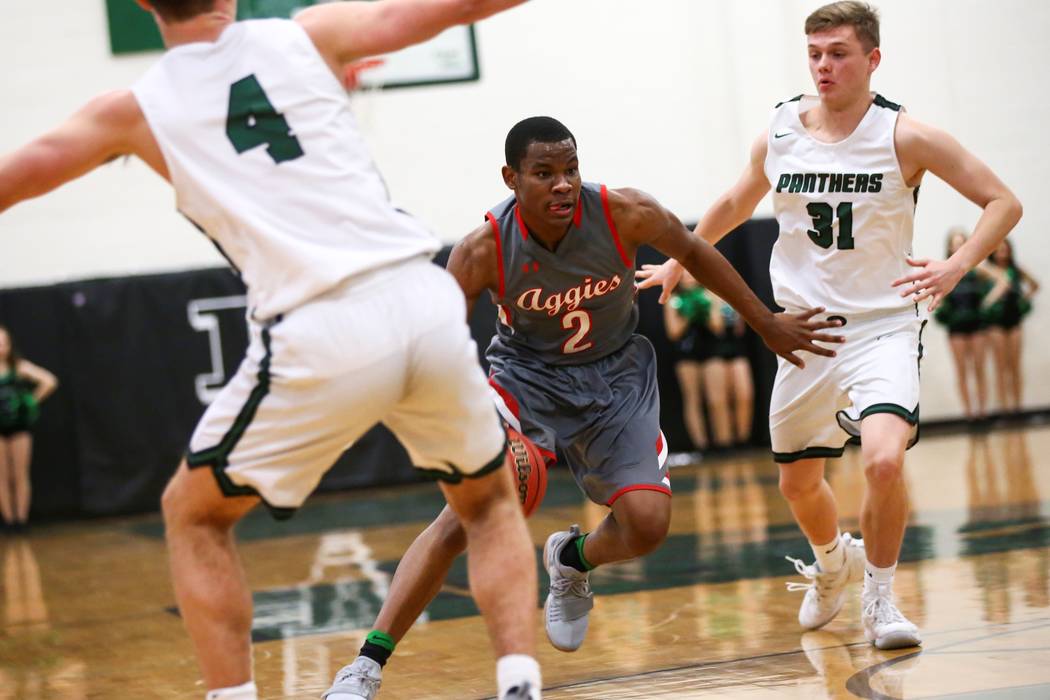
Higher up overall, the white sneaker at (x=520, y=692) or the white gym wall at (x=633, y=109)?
the white gym wall at (x=633, y=109)

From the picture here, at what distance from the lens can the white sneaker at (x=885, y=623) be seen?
14.2ft

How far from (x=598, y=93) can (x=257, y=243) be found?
37.0 feet

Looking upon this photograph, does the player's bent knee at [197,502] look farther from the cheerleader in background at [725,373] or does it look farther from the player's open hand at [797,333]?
the cheerleader in background at [725,373]

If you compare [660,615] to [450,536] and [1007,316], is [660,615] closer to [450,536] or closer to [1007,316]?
[450,536]

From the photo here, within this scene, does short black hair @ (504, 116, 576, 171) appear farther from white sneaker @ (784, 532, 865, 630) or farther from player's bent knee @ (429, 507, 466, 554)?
white sneaker @ (784, 532, 865, 630)

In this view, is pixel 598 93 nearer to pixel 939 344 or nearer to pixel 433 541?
pixel 939 344

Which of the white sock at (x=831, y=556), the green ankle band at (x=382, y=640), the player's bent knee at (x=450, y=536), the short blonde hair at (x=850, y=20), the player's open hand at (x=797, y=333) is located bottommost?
the white sock at (x=831, y=556)

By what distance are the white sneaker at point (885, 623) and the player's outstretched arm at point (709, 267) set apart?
804 mm

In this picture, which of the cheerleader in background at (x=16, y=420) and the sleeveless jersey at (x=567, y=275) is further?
the cheerleader in background at (x=16, y=420)

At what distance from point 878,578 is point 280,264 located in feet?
8.17

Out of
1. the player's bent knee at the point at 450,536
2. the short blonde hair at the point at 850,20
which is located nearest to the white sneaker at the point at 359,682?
the player's bent knee at the point at 450,536

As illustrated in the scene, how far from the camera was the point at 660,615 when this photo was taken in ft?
17.3

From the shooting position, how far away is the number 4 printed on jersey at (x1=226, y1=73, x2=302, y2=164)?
299 cm

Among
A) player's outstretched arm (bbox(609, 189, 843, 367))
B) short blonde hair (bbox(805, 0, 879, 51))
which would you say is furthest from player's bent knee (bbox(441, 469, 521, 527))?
short blonde hair (bbox(805, 0, 879, 51))
